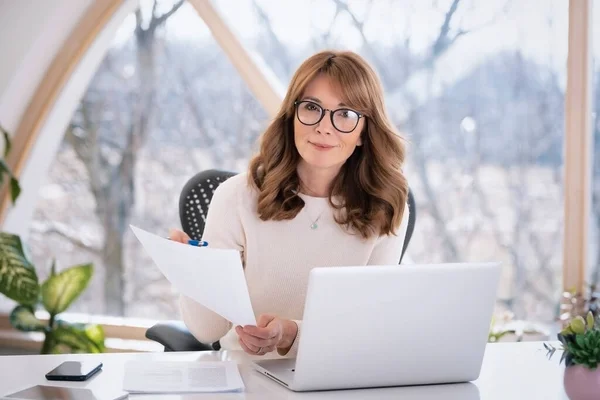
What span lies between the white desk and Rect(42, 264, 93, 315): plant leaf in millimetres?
1848

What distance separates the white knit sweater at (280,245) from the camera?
230cm

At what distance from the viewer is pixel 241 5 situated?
3.90 metres

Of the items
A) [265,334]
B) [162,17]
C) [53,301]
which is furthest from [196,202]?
[162,17]

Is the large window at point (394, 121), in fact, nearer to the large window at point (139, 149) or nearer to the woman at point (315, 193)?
the large window at point (139, 149)

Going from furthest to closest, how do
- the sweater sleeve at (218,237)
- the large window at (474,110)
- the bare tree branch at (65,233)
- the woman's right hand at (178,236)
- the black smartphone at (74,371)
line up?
the bare tree branch at (65,233), the large window at (474,110), the sweater sleeve at (218,237), the woman's right hand at (178,236), the black smartphone at (74,371)

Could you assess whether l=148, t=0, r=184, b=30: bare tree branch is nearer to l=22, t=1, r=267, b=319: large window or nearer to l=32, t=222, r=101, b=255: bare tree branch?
l=22, t=1, r=267, b=319: large window

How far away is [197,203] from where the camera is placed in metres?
2.57

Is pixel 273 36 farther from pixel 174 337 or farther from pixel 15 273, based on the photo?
pixel 174 337

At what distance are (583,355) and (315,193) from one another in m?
1.03

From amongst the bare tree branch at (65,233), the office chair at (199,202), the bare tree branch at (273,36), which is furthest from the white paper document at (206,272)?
the bare tree branch at (65,233)

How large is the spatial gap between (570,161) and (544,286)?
0.61 meters

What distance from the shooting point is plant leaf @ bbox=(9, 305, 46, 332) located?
3.57m

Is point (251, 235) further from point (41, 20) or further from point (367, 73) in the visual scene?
point (41, 20)

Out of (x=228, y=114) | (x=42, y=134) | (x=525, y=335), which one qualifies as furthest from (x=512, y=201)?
(x=42, y=134)
